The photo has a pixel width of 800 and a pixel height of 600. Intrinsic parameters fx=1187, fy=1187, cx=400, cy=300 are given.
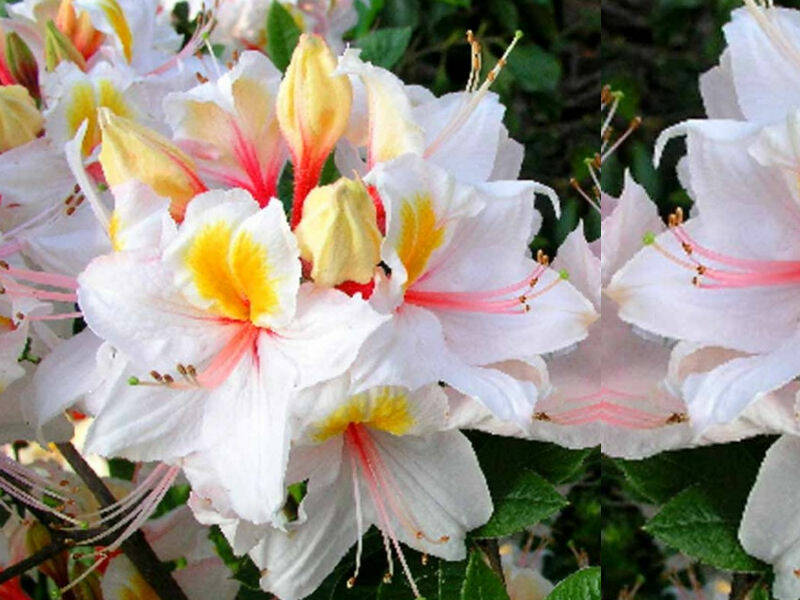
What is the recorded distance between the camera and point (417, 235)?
455 millimetres

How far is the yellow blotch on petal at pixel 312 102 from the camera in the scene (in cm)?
47

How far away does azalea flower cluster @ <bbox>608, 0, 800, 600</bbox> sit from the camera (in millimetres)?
384

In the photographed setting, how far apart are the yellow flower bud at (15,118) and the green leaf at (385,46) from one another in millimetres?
333

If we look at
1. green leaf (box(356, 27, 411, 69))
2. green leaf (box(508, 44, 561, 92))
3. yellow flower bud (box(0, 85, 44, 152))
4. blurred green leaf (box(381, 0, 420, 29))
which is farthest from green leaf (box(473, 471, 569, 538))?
blurred green leaf (box(381, 0, 420, 29))

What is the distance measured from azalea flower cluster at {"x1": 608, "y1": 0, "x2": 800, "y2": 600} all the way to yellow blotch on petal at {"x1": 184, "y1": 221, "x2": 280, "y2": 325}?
132 millimetres

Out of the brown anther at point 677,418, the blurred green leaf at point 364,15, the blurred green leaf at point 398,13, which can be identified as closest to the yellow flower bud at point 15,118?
the brown anther at point 677,418

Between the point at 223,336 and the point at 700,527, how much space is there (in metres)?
0.20

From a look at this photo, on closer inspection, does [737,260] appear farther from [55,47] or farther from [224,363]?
[55,47]

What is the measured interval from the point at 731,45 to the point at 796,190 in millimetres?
60

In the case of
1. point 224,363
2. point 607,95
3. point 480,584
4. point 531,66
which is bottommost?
point 531,66

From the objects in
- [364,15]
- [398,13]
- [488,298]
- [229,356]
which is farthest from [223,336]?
[398,13]

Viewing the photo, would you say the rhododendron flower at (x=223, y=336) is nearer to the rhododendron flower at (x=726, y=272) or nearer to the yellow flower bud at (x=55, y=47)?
the rhododendron flower at (x=726, y=272)

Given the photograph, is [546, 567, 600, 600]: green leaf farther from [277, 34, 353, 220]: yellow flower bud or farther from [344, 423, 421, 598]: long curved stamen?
→ [277, 34, 353, 220]: yellow flower bud

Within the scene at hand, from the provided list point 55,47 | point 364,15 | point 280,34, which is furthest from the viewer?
point 364,15
